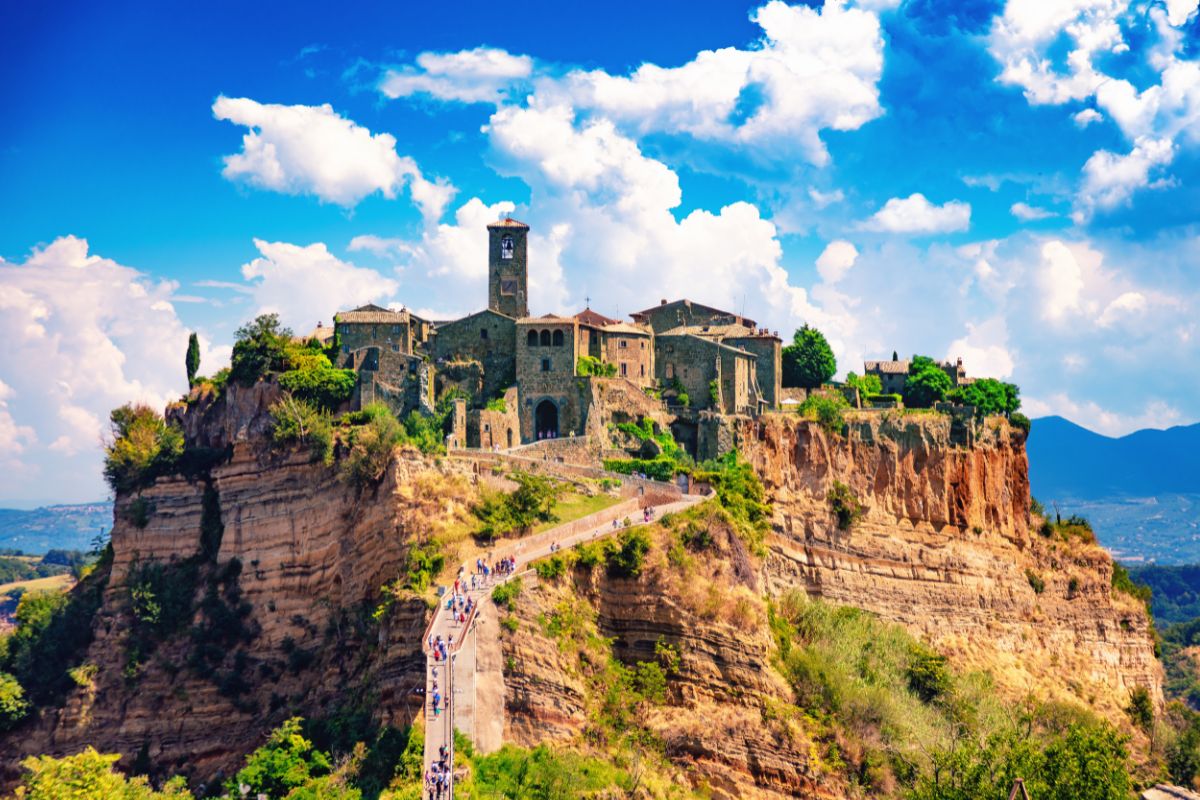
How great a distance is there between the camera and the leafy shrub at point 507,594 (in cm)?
4250

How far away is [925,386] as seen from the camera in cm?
7162

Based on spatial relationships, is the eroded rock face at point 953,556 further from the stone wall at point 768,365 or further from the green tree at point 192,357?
the green tree at point 192,357

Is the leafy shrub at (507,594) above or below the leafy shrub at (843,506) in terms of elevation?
below

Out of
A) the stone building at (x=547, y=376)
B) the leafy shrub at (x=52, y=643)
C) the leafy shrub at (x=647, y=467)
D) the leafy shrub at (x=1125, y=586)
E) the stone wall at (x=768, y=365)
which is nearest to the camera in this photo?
the leafy shrub at (x=647, y=467)

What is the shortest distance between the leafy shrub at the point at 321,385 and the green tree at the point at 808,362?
2516 centimetres

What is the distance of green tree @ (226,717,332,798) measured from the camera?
41.4 m

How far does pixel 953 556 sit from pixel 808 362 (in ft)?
45.4

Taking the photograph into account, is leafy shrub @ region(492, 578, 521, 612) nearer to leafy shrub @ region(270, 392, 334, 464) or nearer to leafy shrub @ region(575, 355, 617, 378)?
leafy shrub @ region(270, 392, 334, 464)

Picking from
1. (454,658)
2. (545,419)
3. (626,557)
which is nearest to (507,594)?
(454,658)

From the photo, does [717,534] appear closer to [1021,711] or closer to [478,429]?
[478,429]

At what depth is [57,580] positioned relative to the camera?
174875mm

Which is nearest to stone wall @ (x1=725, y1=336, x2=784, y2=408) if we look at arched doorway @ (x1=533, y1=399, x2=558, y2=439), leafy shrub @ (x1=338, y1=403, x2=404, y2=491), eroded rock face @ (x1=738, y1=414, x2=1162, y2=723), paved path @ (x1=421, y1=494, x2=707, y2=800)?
eroded rock face @ (x1=738, y1=414, x2=1162, y2=723)

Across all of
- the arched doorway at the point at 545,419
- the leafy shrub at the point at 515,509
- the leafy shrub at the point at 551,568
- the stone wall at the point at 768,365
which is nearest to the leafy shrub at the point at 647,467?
the arched doorway at the point at 545,419

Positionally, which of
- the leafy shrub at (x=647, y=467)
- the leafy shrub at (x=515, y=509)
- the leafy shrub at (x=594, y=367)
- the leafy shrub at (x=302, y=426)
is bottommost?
the leafy shrub at (x=515, y=509)
